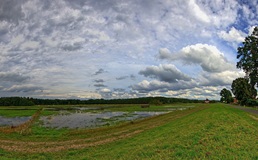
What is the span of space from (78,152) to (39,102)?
625 ft

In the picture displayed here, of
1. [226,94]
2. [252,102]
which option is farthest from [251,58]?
[226,94]

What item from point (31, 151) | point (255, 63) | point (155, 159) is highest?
point (255, 63)

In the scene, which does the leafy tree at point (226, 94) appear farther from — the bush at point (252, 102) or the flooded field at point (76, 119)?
the flooded field at point (76, 119)

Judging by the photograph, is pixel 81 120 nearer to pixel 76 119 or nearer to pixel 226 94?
pixel 76 119

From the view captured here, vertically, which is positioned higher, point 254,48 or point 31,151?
point 254,48

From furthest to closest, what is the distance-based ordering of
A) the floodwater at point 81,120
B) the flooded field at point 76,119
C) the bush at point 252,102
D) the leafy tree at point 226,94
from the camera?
the leafy tree at point 226,94, the bush at point 252,102, the flooded field at point 76,119, the floodwater at point 81,120

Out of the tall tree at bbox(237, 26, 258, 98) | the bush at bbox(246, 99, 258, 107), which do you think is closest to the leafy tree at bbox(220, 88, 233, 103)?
the bush at bbox(246, 99, 258, 107)

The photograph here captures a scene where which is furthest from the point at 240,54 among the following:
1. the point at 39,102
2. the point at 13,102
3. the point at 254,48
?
the point at 39,102

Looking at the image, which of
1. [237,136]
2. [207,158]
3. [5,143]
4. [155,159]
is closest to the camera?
[207,158]

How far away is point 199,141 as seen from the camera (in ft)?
43.1

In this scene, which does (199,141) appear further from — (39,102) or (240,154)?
(39,102)

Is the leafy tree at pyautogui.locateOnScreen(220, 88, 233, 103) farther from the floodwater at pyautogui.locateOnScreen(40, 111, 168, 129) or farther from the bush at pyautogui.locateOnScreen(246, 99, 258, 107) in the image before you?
the floodwater at pyautogui.locateOnScreen(40, 111, 168, 129)

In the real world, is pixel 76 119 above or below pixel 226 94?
below

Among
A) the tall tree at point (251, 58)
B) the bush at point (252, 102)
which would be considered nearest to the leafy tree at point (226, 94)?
the bush at point (252, 102)
